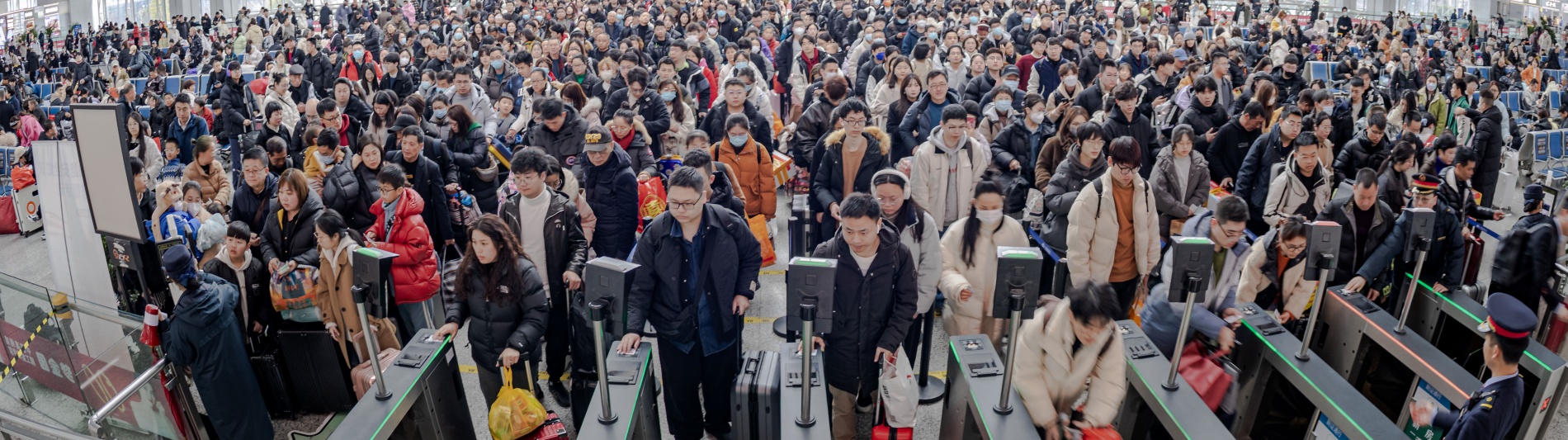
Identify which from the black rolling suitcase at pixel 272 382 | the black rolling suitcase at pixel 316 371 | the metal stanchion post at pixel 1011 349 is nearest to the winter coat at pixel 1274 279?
the metal stanchion post at pixel 1011 349

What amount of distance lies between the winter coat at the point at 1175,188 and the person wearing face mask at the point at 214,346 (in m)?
5.32

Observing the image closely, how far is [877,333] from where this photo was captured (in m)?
4.66

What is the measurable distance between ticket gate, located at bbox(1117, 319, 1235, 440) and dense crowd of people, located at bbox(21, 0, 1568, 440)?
0.95 ft

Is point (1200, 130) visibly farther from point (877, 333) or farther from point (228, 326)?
point (228, 326)

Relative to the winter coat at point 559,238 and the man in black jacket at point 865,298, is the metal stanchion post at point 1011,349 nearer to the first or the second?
the man in black jacket at point 865,298

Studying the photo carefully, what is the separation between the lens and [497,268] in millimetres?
4699

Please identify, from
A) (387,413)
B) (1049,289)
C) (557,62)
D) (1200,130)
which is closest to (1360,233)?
(1049,289)

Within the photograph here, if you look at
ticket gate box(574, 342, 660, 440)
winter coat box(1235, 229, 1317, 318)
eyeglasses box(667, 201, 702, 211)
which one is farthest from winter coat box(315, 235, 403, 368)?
winter coat box(1235, 229, 1317, 318)

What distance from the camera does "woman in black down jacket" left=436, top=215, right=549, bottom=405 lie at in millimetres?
4664

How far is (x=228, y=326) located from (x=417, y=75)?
9.38 metres

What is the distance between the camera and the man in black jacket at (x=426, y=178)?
263 inches

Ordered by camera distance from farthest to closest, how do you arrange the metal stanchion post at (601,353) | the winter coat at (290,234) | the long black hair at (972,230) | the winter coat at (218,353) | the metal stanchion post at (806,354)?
the winter coat at (290,234) < the long black hair at (972,230) < the winter coat at (218,353) < the metal stanchion post at (601,353) < the metal stanchion post at (806,354)

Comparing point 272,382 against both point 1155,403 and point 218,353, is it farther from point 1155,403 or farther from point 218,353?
point 1155,403

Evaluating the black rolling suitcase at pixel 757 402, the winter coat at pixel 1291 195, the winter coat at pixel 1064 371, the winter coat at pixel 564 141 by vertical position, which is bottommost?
the black rolling suitcase at pixel 757 402
